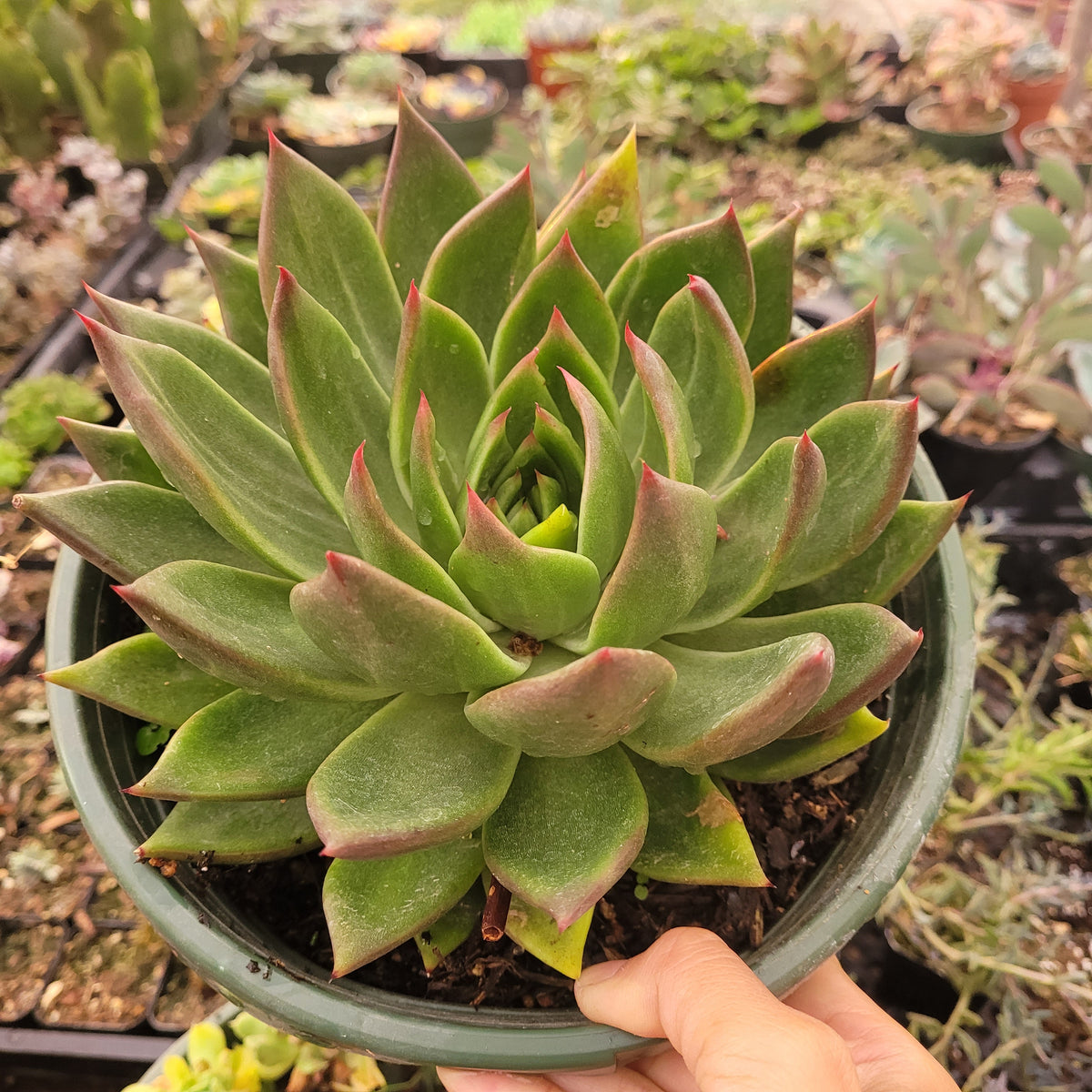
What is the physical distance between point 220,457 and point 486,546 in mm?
268

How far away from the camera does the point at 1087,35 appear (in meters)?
2.75

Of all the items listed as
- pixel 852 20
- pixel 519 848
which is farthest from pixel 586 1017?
pixel 852 20

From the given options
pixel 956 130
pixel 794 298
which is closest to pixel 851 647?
pixel 794 298

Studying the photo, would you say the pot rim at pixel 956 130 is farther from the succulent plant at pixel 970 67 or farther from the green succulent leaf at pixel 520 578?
the green succulent leaf at pixel 520 578

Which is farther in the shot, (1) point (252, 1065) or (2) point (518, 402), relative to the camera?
(1) point (252, 1065)

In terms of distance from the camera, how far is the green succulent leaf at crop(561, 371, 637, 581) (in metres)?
0.59

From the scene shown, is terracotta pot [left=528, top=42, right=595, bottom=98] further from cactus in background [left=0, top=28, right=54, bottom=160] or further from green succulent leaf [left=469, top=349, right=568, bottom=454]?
green succulent leaf [left=469, top=349, right=568, bottom=454]

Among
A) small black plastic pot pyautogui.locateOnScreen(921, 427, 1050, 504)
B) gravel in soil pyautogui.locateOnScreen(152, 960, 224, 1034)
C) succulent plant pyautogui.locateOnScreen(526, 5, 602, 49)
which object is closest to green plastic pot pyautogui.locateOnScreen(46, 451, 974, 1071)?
gravel in soil pyautogui.locateOnScreen(152, 960, 224, 1034)

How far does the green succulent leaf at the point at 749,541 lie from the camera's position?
648 mm

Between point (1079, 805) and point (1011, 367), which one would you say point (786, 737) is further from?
point (1011, 367)

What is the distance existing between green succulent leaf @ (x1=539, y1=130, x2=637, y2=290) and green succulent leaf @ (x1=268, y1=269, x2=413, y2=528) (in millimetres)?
222

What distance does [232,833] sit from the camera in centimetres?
64

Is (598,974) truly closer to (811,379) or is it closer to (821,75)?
(811,379)

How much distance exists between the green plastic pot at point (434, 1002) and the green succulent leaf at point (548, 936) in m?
0.05
